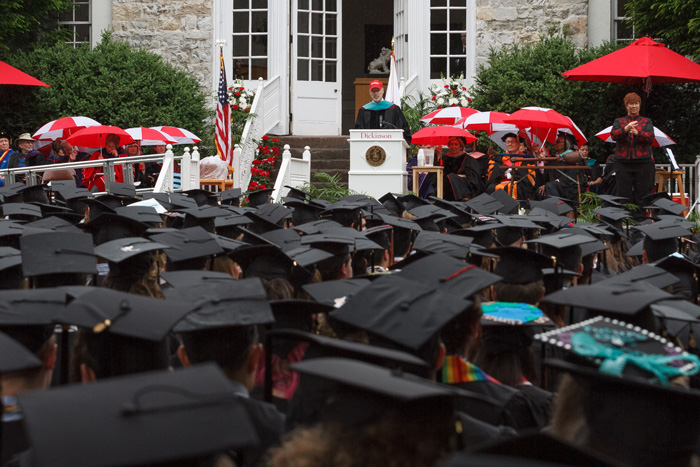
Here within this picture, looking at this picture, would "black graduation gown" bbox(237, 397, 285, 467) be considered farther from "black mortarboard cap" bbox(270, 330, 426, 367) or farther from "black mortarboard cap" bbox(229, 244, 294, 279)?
"black mortarboard cap" bbox(229, 244, 294, 279)

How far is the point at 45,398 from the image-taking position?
255 centimetres

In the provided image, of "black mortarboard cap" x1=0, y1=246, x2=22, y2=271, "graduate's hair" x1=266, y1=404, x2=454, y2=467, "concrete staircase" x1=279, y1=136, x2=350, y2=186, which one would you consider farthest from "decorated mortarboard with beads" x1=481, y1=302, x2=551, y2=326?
"concrete staircase" x1=279, y1=136, x2=350, y2=186

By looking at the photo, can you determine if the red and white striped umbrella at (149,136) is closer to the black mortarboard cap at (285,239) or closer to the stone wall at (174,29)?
the stone wall at (174,29)

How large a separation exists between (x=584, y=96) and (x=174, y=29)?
8349 mm

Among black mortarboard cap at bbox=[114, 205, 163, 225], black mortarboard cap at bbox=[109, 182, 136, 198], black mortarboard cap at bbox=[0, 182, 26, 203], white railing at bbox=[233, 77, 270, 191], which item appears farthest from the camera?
white railing at bbox=[233, 77, 270, 191]

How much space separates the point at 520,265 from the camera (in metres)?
5.54

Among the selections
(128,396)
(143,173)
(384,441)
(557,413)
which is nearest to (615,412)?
(557,413)

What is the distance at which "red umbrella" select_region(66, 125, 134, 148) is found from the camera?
1483cm

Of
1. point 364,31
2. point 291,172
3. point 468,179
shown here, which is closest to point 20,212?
point 291,172

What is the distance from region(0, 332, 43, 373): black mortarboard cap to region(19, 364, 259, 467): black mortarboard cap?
0.53m

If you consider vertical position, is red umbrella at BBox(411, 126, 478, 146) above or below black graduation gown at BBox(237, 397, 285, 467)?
above

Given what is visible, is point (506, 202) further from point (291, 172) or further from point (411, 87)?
point (411, 87)

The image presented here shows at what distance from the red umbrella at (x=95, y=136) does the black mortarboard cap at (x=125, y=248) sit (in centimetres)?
966

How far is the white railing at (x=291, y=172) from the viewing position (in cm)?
1340
